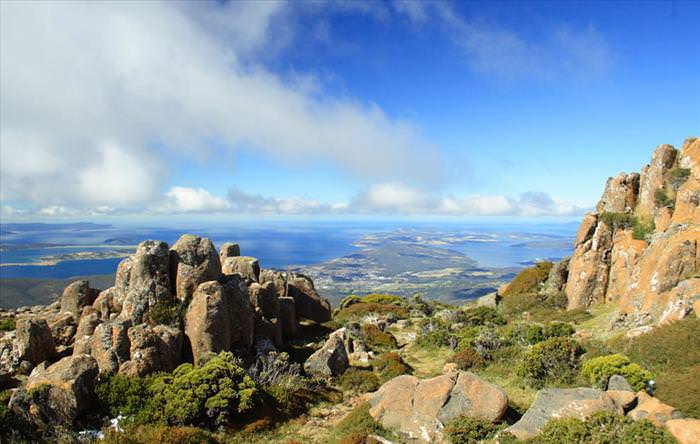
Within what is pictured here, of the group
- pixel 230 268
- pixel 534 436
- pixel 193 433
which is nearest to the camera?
pixel 534 436

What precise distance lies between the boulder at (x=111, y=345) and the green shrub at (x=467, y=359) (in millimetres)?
15280

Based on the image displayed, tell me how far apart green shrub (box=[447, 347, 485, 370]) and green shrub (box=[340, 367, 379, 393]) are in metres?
4.48

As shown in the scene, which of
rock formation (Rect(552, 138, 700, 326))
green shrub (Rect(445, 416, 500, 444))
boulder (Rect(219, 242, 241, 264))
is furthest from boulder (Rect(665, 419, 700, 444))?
boulder (Rect(219, 242, 241, 264))

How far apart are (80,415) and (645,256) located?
99.6ft

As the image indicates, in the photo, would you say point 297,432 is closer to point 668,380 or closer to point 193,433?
point 193,433

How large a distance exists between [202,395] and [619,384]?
46.3 ft

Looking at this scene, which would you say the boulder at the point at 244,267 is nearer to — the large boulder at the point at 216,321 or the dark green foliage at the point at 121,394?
the large boulder at the point at 216,321

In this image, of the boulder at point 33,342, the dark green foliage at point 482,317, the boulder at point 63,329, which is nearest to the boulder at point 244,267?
the boulder at point 63,329

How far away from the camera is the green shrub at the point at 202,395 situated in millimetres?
12742

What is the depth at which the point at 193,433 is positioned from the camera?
37.9ft

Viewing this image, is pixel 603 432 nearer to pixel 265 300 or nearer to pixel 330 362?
pixel 330 362

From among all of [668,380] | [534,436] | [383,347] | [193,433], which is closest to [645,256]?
[668,380]

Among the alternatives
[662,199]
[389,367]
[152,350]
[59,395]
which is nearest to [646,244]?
[662,199]

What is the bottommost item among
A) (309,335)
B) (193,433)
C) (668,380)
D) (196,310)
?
(309,335)
